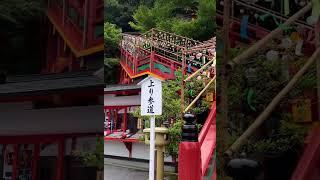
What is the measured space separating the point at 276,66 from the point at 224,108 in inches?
8.2

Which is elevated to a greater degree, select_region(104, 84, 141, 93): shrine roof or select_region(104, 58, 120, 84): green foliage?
select_region(104, 58, 120, 84): green foliage

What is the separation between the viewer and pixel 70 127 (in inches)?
46.0

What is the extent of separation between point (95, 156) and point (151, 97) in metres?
0.90

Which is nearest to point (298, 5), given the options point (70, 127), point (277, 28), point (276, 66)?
point (277, 28)

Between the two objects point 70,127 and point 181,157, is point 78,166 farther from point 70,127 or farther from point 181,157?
point 181,157

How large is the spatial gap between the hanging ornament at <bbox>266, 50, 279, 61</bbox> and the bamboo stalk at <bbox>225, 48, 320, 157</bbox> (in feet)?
0.27

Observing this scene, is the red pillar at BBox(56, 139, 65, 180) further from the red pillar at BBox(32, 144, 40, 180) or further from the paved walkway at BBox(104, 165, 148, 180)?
the paved walkway at BBox(104, 165, 148, 180)

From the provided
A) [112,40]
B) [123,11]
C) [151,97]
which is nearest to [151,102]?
[151,97]

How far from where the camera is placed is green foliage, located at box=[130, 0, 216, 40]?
2.08 metres

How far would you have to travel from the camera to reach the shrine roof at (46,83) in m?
1.13

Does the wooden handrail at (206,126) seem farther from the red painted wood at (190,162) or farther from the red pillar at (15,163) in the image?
the red pillar at (15,163)

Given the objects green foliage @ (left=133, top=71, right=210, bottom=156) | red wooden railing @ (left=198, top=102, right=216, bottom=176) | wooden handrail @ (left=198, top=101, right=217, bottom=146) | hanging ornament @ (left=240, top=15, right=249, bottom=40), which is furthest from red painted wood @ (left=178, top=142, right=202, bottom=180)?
hanging ornament @ (left=240, top=15, right=249, bottom=40)

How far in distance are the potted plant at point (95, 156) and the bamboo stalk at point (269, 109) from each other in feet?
1.37

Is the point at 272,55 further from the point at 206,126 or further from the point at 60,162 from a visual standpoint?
the point at 206,126
